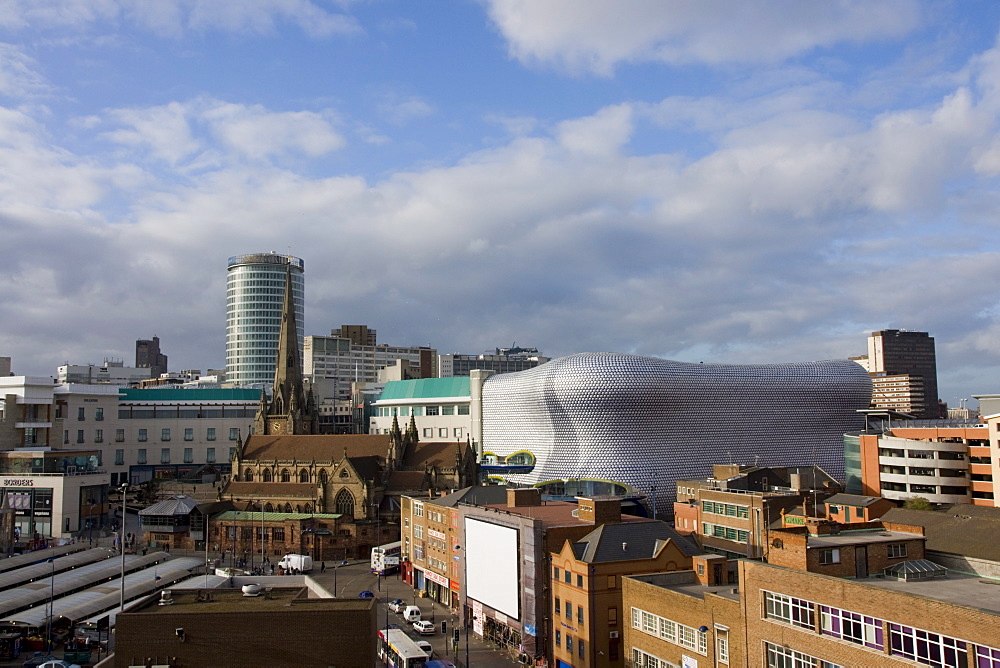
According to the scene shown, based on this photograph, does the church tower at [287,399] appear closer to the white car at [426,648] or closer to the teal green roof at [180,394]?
the teal green roof at [180,394]

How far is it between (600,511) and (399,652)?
19.3m

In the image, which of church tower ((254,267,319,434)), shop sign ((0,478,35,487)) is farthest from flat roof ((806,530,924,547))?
church tower ((254,267,319,434))

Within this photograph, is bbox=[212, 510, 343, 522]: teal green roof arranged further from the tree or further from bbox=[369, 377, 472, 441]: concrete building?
the tree

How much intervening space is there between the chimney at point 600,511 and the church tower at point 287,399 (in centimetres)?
8725

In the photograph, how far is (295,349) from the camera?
148625mm

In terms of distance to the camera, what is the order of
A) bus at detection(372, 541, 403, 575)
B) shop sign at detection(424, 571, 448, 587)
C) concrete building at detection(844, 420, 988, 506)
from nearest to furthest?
shop sign at detection(424, 571, 448, 587)
bus at detection(372, 541, 403, 575)
concrete building at detection(844, 420, 988, 506)

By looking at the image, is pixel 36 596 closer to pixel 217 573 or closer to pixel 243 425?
pixel 217 573

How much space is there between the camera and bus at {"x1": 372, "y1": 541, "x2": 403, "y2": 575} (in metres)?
97.0

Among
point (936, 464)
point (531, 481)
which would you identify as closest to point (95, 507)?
point (531, 481)

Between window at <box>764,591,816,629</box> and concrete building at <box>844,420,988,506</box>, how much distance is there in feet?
228

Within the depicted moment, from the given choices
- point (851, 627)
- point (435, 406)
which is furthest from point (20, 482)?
point (851, 627)

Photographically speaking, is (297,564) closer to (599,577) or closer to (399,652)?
(399,652)

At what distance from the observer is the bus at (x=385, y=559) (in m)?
97.0

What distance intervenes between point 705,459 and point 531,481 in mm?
29887
